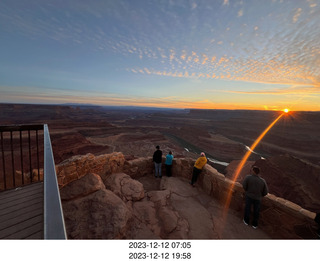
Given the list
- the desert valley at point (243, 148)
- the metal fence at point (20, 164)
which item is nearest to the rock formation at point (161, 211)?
the metal fence at point (20, 164)

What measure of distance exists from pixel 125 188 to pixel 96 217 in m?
1.69

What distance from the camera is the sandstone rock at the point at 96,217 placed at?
3.47 metres

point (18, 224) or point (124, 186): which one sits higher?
point (18, 224)

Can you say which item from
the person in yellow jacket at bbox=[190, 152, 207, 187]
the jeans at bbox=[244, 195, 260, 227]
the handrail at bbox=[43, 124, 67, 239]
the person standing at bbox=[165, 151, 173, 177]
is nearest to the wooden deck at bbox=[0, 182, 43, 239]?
the handrail at bbox=[43, 124, 67, 239]

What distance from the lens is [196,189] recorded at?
6.25 meters

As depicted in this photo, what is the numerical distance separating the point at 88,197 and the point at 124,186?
4.49ft

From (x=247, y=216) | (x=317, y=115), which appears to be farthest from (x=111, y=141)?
(x=317, y=115)

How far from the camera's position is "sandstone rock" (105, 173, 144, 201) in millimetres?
5148

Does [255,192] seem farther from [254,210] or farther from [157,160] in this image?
[157,160]

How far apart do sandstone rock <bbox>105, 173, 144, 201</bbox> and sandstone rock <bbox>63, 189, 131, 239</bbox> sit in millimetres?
804

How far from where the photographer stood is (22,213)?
2273 millimetres

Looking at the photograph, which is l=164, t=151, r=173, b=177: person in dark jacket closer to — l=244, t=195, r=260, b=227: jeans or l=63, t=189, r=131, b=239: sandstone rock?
l=63, t=189, r=131, b=239: sandstone rock

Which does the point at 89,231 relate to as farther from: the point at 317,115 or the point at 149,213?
the point at 317,115

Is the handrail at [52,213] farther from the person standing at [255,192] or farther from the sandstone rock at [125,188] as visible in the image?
the person standing at [255,192]
